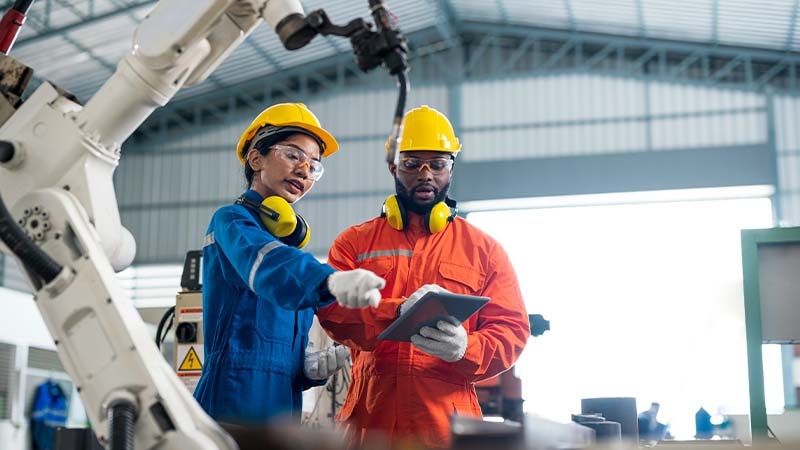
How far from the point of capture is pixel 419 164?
3471 mm

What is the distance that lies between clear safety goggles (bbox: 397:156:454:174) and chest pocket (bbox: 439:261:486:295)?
0.39 m

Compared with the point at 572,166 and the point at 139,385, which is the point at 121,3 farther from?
the point at 139,385

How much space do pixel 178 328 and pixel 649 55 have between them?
11166 mm

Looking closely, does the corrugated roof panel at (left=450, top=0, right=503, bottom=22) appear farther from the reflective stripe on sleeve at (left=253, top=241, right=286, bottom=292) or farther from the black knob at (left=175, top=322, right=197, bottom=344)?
the reflective stripe on sleeve at (left=253, top=241, right=286, bottom=292)

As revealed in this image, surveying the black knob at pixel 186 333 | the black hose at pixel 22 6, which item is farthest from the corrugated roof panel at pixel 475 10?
the black hose at pixel 22 6

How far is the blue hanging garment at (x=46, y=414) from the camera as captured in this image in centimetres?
1041

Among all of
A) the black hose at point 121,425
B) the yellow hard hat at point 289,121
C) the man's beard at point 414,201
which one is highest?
the yellow hard hat at point 289,121

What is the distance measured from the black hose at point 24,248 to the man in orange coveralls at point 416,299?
1112mm

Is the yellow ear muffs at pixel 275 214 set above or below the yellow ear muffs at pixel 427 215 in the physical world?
below

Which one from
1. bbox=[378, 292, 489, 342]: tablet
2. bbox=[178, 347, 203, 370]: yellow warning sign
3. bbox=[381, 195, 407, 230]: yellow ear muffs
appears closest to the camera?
bbox=[378, 292, 489, 342]: tablet

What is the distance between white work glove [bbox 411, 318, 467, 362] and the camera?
112 inches

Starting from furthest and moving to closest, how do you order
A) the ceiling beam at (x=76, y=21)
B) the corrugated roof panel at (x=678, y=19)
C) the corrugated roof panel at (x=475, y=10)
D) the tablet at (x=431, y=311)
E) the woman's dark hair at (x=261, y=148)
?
the corrugated roof panel at (x=475, y=10) → the corrugated roof panel at (x=678, y=19) → the ceiling beam at (x=76, y=21) → the woman's dark hair at (x=261, y=148) → the tablet at (x=431, y=311)

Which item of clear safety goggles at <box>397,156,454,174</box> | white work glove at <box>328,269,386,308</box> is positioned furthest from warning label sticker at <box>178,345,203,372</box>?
white work glove at <box>328,269,386,308</box>

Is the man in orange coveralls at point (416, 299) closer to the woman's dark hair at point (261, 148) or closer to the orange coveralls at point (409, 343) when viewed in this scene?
the orange coveralls at point (409, 343)
